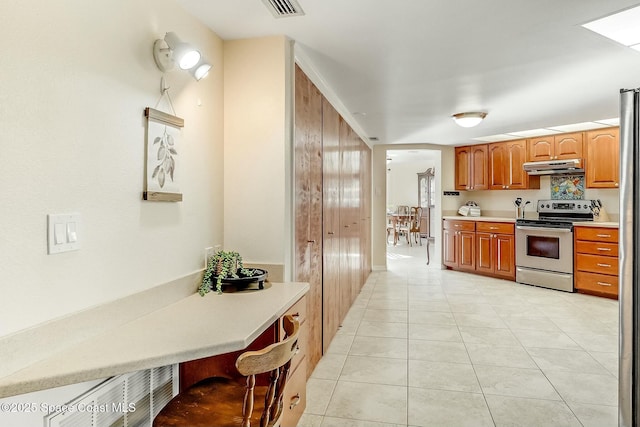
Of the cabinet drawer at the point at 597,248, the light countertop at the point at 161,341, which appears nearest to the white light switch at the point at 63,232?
Answer: the light countertop at the point at 161,341

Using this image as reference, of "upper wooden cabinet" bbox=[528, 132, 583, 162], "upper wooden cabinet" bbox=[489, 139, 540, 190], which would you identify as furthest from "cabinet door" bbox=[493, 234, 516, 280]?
"upper wooden cabinet" bbox=[528, 132, 583, 162]

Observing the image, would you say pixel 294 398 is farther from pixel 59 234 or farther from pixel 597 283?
pixel 597 283

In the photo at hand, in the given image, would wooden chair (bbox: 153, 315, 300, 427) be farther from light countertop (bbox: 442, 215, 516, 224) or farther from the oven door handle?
light countertop (bbox: 442, 215, 516, 224)

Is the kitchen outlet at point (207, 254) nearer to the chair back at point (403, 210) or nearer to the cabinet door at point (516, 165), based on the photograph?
the cabinet door at point (516, 165)

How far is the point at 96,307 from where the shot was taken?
1319 mm

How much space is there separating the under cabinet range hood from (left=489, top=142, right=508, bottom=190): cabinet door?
377mm

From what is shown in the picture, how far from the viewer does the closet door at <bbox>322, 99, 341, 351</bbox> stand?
3111 mm

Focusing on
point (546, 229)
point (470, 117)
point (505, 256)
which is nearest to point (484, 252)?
point (505, 256)

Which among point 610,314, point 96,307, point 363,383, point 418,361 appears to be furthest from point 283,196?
point 610,314

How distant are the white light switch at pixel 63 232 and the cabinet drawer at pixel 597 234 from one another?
5.51 metres

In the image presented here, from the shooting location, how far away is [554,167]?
211 inches

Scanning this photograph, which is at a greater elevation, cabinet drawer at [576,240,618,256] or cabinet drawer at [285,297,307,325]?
cabinet drawer at [576,240,618,256]

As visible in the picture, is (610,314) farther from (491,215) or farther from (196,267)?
(196,267)

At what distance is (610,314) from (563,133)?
262 centimetres
